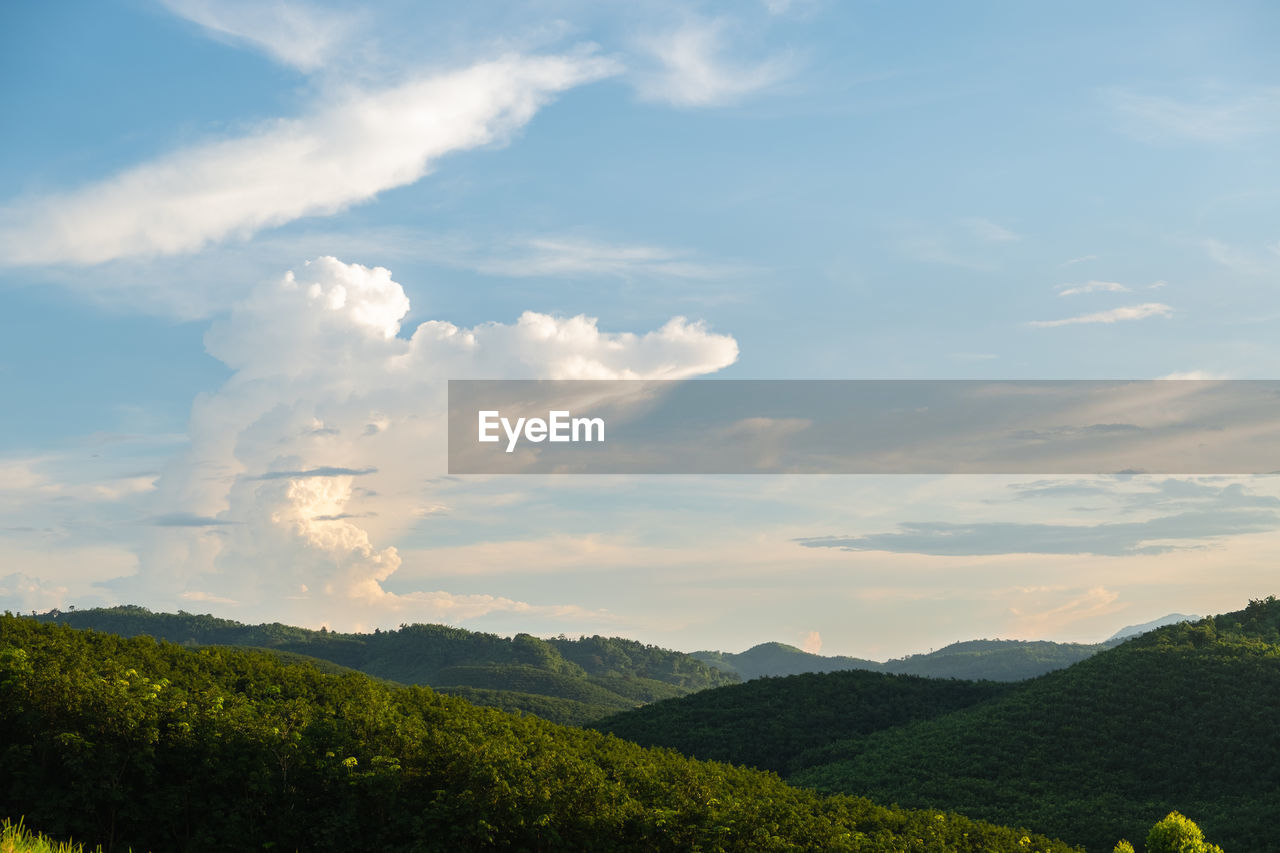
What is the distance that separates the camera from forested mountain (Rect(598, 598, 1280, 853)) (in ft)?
137

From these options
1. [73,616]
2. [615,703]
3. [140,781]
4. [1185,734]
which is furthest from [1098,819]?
[73,616]

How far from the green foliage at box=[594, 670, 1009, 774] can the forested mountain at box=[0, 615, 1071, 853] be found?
138ft

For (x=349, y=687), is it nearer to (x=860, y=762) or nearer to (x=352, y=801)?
(x=352, y=801)

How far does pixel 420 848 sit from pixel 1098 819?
34125mm

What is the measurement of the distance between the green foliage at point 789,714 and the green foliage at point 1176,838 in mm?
34198

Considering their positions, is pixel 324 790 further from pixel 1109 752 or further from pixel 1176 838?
pixel 1109 752

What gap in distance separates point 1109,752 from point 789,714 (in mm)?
22409

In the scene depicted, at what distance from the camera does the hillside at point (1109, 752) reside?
40.9 metres

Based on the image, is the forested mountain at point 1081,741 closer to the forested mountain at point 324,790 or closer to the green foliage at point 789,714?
the green foliage at point 789,714

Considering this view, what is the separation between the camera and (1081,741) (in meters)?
48.9

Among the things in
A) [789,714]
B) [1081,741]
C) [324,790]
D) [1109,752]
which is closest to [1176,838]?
[324,790]

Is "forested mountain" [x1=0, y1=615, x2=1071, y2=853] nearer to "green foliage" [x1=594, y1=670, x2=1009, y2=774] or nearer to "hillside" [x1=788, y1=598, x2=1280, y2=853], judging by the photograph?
"hillside" [x1=788, y1=598, x2=1280, y2=853]

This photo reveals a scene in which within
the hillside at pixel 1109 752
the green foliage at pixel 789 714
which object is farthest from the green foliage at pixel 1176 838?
the green foliage at pixel 789 714

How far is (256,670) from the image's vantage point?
77.7 feet
